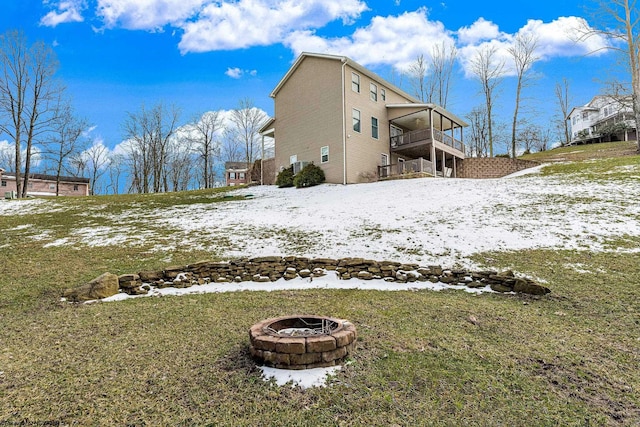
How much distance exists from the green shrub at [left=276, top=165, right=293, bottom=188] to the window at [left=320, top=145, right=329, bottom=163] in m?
2.29

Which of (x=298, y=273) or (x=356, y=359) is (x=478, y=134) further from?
(x=356, y=359)

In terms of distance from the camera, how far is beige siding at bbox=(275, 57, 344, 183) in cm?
1909

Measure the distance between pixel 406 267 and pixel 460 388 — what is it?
4310 mm

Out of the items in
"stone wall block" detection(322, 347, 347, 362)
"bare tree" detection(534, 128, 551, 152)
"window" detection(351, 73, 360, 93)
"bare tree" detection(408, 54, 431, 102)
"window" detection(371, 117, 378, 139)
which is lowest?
"stone wall block" detection(322, 347, 347, 362)

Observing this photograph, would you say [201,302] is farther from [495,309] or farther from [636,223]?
[636,223]

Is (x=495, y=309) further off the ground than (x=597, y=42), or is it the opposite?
(x=597, y=42)

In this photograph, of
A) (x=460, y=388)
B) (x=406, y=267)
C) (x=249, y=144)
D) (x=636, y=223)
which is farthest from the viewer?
(x=249, y=144)

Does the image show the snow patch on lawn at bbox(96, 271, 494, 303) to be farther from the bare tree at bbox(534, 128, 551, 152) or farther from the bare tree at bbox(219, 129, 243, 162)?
the bare tree at bbox(534, 128, 551, 152)

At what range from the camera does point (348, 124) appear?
18.9 meters

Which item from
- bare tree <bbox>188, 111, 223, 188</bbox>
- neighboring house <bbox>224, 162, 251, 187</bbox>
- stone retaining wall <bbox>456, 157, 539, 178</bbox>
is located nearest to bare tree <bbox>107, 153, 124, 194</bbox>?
bare tree <bbox>188, 111, 223, 188</bbox>

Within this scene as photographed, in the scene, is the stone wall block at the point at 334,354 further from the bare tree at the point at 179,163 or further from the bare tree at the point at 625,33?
the bare tree at the point at 179,163

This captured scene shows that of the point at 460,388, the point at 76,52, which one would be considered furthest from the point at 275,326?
the point at 76,52

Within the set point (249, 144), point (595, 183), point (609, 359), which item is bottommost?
point (609, 359)

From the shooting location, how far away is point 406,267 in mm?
7324
